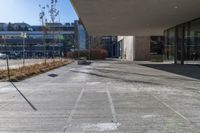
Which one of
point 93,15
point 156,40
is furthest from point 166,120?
point 156,40

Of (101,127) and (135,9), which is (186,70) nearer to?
(135,9)

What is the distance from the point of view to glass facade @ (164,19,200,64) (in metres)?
40.6

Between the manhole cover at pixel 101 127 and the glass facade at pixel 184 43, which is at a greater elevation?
the glass facade at pixel 184 43

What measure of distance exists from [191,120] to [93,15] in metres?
27.7

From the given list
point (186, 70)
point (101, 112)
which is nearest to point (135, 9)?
point (186, 70)

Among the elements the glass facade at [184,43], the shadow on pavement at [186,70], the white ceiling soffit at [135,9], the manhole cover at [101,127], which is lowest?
the manhole cover at [101,127]

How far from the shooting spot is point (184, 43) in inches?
1762

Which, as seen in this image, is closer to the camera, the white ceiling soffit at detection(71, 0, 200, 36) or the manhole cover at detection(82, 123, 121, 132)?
the manhole cover at detection(82, 123, 121, 132)

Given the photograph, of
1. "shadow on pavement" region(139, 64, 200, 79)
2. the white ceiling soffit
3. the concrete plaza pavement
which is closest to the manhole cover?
the concrete plaza pavement

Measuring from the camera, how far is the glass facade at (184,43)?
133 ft

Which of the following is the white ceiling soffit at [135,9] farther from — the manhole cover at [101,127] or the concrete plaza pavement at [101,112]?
the manhole cover at [101,127]

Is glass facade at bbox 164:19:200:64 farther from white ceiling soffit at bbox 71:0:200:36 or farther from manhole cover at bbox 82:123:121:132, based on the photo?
manhole cover at bbox 82:123:121:132

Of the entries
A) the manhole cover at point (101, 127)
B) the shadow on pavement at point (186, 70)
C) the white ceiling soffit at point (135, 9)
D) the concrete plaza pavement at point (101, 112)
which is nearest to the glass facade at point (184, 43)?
the white ceiling soffit at point (135, 9)

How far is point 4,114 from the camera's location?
9273mm
